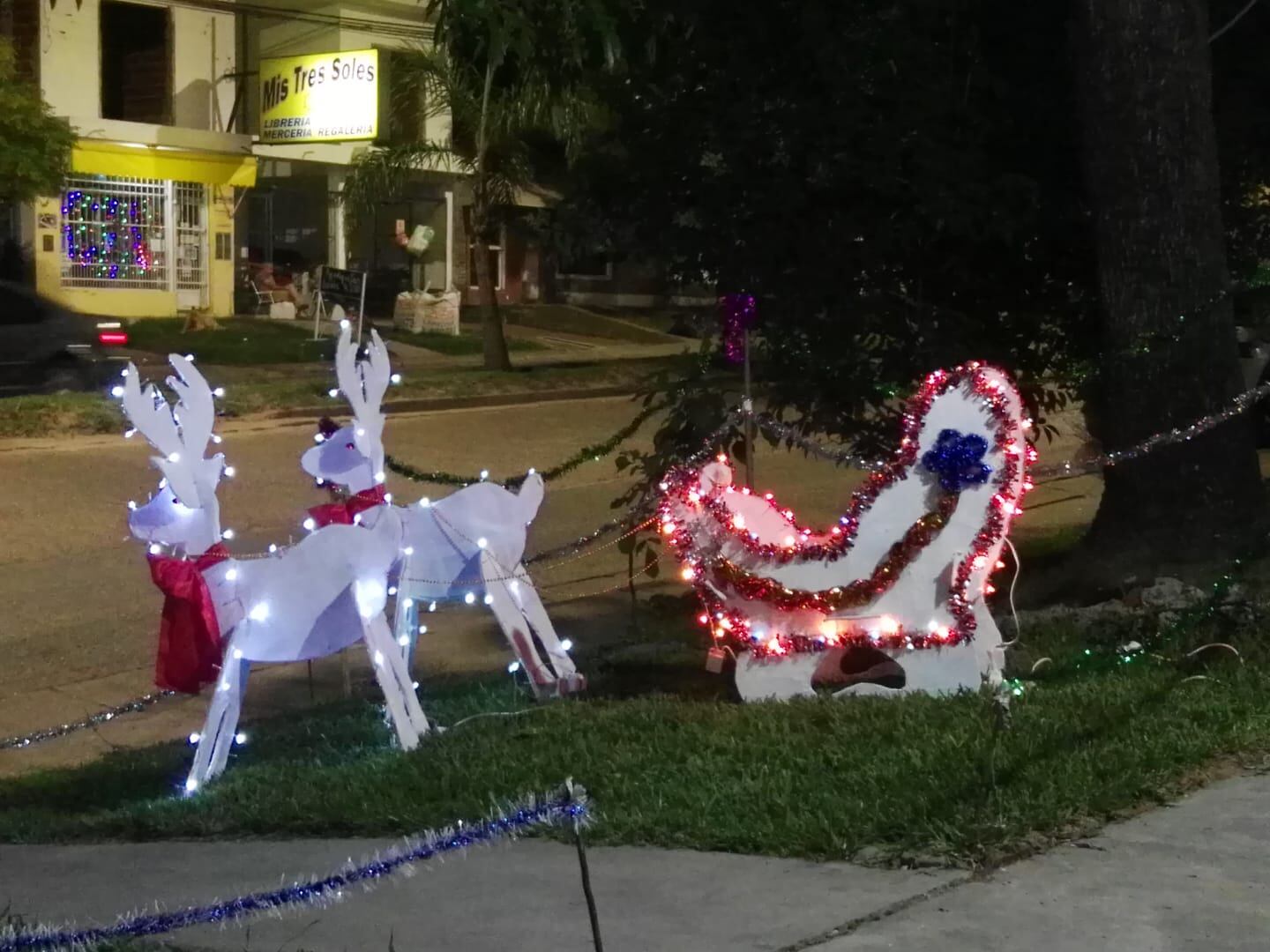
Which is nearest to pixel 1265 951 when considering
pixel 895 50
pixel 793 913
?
pixel 793 913

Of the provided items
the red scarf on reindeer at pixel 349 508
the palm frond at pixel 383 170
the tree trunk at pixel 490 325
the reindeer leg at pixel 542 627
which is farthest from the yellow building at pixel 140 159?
the reindeer leg at pixel 542 627

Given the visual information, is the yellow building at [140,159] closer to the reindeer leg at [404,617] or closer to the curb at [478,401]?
the curb at [478,401]

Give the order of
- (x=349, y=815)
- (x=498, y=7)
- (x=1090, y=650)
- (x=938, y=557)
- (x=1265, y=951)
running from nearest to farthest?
(x=1265, y=951)
(x=349, y=815)
(x=938, y=557)
(x=1090, y=650)
(x=498, y=7)

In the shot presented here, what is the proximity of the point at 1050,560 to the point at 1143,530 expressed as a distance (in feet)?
7.36

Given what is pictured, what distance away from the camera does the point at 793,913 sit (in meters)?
4.44

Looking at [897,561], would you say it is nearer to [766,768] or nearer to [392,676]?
[766,768]

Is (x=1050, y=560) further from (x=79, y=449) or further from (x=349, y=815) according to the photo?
(x=79, y=449)

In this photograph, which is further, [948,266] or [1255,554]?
[948,266]

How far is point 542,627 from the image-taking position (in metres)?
7.63

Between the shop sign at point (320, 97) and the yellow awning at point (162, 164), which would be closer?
the shop sign at point (320, 97)

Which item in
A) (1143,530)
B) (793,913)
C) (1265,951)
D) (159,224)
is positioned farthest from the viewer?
(159,224)

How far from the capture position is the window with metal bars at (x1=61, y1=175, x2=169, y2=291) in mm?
29281

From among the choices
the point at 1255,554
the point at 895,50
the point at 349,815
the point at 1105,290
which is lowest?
the point at 349,815

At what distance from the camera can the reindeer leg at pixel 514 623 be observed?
24.5ft
